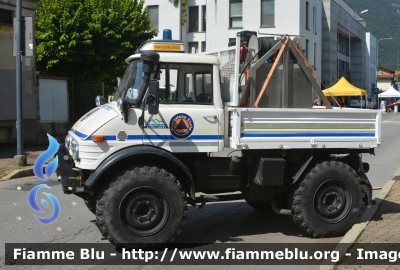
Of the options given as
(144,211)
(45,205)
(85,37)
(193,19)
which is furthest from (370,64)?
(144,211)

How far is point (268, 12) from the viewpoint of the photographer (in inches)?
1619

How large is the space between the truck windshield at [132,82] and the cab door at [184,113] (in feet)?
0.84

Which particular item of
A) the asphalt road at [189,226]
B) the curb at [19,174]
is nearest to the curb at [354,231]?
the asphalt road at [189,226]

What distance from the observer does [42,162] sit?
724 cm

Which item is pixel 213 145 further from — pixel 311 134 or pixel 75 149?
pixel 75 149

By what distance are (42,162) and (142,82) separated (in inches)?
72.1

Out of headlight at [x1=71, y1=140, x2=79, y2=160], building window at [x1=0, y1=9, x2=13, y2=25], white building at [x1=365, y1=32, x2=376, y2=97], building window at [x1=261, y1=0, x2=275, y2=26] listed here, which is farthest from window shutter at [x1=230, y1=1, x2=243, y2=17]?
headlight at [x1=71, y1=140, x2=79, y2=160]

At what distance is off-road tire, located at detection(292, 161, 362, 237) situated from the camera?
7.12m

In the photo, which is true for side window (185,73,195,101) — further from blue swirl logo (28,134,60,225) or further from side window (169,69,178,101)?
blue swirl logo (28,134,60,225)

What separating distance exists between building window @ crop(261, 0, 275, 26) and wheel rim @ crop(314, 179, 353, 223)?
3511 centimetres

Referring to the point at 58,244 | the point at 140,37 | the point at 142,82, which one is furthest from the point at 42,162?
the point at 140,37

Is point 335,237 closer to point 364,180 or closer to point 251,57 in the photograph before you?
point 364,180

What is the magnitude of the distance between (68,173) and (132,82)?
1391mm

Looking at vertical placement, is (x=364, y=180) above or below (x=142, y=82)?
below
